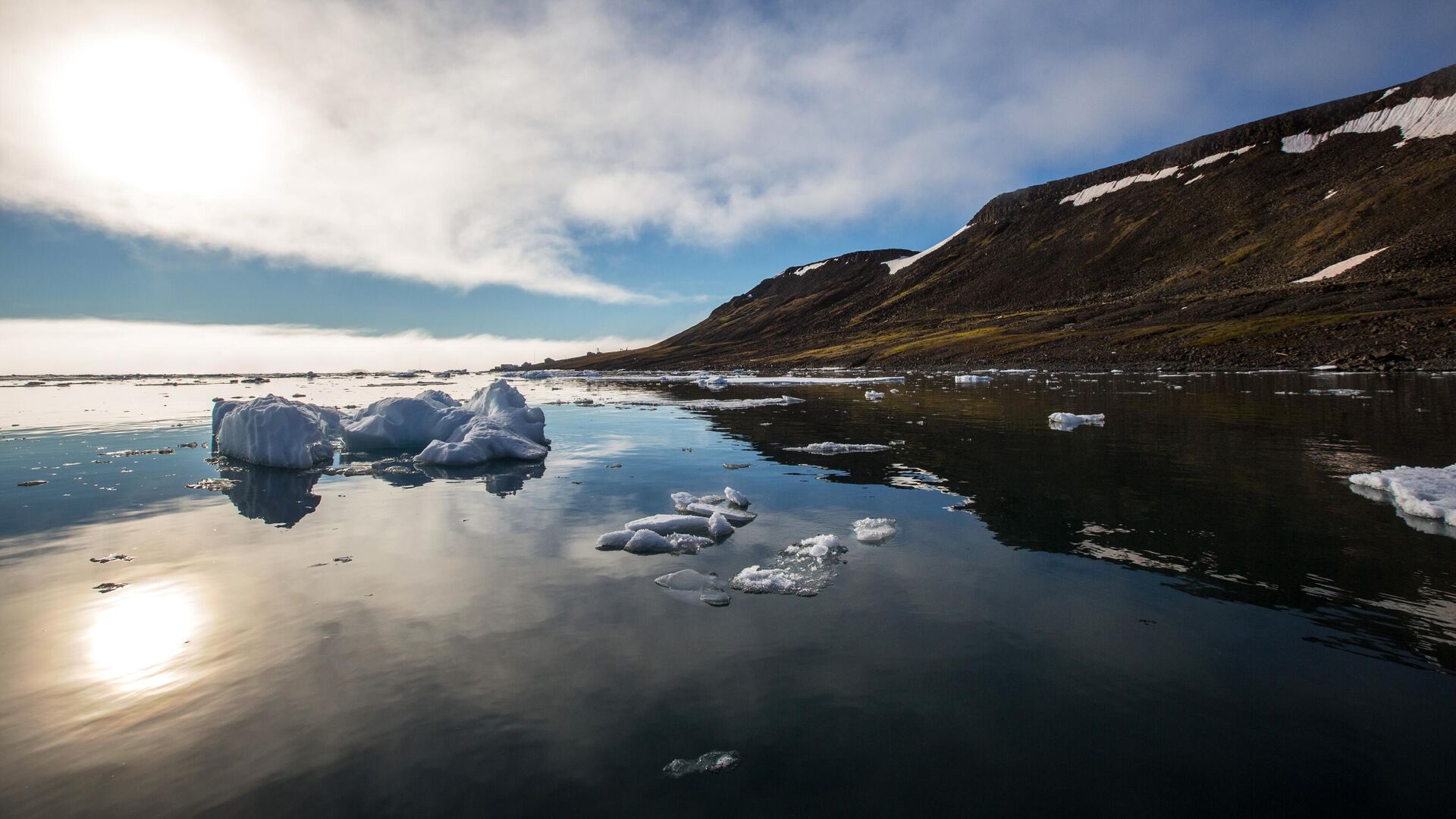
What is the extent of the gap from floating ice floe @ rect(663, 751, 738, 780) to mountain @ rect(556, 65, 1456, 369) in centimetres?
6481

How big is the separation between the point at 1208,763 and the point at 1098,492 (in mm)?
10431

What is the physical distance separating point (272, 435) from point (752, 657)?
69.5 ft

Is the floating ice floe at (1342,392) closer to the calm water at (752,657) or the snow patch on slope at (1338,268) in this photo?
the calm water at (752,657)

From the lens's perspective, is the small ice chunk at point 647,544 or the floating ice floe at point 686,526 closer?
the small ice chunk at point 647,544

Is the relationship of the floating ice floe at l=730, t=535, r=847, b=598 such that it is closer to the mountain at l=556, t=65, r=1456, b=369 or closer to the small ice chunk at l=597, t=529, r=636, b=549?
the small ice chunk at l=597, t=529, r=636, b=549

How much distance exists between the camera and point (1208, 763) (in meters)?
5.09

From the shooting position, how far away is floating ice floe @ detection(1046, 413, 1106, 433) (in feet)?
80.3

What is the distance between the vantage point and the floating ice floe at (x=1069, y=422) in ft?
80.3

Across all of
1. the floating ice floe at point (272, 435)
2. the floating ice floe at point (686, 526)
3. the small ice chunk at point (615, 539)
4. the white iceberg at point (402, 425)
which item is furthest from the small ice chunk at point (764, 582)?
the white iceberg at point (402, 425)

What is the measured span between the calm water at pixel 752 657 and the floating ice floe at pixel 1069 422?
8669 millimetres

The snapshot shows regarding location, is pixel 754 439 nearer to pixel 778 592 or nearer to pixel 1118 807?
pixel 778 592

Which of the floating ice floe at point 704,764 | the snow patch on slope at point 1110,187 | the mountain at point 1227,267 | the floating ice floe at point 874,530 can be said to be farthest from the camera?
the snow patch on slope at point 1110,187

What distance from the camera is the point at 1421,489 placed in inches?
470

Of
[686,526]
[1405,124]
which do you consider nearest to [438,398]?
[686,526]
